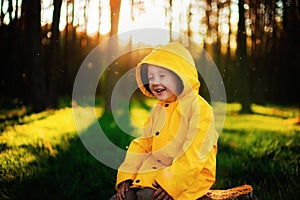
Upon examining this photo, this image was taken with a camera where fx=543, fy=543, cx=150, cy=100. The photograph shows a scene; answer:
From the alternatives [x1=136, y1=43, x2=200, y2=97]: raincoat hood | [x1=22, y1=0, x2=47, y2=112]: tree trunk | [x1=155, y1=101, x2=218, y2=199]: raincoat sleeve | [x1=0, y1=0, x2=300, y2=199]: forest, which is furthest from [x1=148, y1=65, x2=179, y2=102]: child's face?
[x1=22, y1=0, x2=47, y2=112]: tree trunk

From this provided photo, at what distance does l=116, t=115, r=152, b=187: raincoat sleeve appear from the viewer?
2.14 m

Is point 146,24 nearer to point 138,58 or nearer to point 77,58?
point 138,58

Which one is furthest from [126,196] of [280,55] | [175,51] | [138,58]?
[280,55]

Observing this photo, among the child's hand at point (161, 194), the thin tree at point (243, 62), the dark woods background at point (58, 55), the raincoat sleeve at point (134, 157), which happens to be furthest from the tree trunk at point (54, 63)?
the child's hand at point (161, 194)

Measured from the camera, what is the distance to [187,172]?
1.99 m

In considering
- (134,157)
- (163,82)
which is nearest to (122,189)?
(134,157)

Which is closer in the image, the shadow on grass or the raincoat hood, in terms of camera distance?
the raincoat hood

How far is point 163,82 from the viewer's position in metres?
2.10

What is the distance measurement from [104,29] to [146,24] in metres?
0.25

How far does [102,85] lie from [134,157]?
71 cm

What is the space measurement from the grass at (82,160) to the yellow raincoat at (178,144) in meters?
0.57

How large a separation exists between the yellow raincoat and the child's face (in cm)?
4

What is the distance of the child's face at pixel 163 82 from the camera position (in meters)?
2.10

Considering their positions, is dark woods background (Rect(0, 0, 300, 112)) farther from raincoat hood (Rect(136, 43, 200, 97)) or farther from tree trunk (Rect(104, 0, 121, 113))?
raincoat hood (Rect(136, 43, 200, 97))
